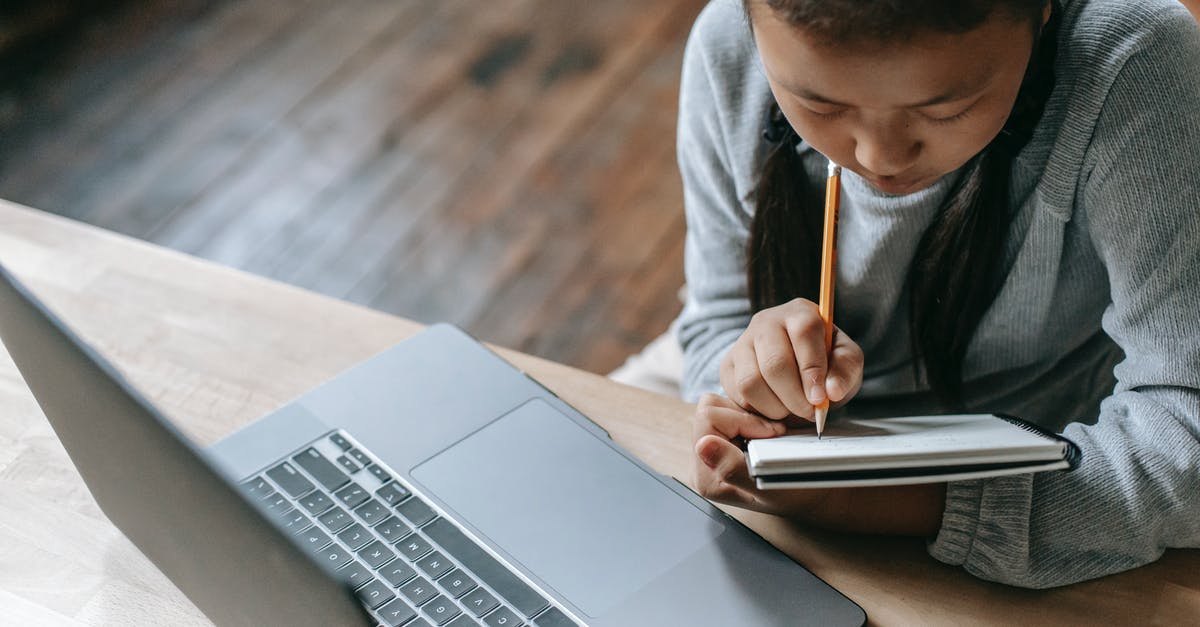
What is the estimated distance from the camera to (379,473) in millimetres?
732

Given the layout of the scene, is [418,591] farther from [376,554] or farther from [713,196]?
[713,196]

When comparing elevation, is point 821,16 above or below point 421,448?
above

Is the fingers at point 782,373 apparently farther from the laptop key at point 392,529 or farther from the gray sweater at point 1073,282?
the laptop key at point 392,529

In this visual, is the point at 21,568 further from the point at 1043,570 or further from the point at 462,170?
the point at 462,170

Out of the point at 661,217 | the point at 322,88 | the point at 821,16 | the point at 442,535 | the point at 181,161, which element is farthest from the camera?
the point at 322,88

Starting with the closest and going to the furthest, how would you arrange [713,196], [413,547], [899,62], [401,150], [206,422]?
[899,62]
[413,547]
[206,422]
[713,196]
[401,150]

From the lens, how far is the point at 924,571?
0.68 meters

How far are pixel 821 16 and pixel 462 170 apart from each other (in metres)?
1.56

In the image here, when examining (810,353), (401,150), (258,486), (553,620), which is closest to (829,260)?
(810,353)

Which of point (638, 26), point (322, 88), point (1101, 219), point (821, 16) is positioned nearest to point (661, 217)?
point (638, 26)

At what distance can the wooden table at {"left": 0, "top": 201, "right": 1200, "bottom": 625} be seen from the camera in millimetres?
664

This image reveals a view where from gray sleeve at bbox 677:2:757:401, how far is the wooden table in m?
0.13

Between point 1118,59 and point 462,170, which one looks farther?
point 462,170

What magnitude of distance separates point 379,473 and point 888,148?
37 cm
